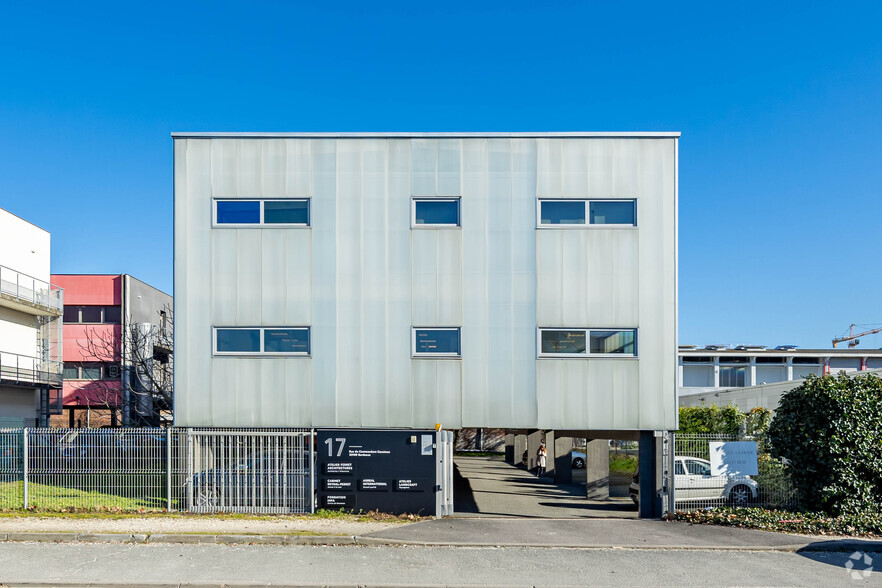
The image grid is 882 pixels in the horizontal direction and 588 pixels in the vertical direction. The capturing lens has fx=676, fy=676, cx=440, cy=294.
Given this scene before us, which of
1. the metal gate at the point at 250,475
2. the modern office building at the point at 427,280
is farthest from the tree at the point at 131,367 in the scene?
the modern office building at the point at 427,280

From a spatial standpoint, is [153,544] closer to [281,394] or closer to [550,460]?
[281,394]

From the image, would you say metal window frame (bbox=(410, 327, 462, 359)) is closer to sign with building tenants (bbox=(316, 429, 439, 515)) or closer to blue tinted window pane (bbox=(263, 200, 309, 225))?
sign with building tenants (bbox=(316, 429, 439, 515))

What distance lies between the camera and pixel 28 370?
31.4m

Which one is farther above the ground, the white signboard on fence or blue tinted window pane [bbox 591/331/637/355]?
blue tinted window pane [bbox 591/331/637/355]

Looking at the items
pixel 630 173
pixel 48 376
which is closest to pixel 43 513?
pixel 630 173

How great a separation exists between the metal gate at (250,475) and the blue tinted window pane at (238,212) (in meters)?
4.78

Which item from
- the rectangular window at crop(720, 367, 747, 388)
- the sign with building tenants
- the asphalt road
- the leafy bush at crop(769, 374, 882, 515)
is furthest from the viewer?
the rectangular window at crop(720, 367, 747, 388)

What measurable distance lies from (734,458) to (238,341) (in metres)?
11.4

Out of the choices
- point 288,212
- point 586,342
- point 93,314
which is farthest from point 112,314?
point 586,342

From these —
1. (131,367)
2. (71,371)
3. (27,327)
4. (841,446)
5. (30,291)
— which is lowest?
(71,371)

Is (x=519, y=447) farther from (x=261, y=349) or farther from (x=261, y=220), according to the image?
(x=261, y=220)

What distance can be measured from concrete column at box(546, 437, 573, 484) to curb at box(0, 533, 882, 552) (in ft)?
38.5

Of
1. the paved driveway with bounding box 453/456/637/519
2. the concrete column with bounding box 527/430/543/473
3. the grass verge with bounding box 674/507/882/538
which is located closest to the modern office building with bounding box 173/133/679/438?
the grass verge with bounding box 674/507/882/538

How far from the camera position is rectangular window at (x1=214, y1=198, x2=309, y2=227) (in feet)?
50.9
